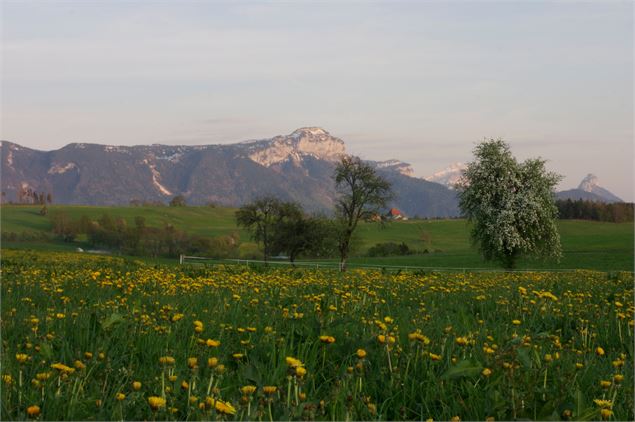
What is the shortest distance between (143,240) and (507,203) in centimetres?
9317

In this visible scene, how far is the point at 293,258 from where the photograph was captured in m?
90.1

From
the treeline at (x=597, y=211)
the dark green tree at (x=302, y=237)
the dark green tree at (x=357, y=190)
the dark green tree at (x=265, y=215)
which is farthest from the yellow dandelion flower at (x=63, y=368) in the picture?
the treeline at (x=597, y=211)

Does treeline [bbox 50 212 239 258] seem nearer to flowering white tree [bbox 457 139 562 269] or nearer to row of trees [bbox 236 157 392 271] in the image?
row of trees [bbox 236 157 392 271]

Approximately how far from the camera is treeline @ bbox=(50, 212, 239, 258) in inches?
4835

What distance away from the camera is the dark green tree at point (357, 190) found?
64.0m

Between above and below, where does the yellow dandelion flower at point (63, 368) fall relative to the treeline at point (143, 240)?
above

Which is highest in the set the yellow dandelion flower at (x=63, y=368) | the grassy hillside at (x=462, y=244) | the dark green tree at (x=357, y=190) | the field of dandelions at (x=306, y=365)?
the dark green tree at (x=357, y=190)

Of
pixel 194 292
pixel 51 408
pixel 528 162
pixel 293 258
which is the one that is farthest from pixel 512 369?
pixel 293 258

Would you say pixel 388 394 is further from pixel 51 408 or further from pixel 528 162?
pixel 528 162

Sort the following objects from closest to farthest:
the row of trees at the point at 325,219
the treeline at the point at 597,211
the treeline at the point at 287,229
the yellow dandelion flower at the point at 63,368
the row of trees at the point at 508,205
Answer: the yellow dandelion flower at the point at 63,368, the row of trees at the point at 508,205, the row of trees at the point at 325,219, the treeline at the point at 287,229, the treeline at the point at 597,211

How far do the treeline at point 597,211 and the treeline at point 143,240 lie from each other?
11217 cm

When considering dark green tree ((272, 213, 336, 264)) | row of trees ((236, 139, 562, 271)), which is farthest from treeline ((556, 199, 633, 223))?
row of trees ((236, 139, 562, 271))

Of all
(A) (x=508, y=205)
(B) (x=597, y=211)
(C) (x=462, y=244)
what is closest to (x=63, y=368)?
(A) (x=508, y=205)

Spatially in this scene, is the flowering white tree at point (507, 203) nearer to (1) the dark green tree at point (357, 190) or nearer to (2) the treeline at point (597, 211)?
(1) the dark green tree at point (357, 190)
